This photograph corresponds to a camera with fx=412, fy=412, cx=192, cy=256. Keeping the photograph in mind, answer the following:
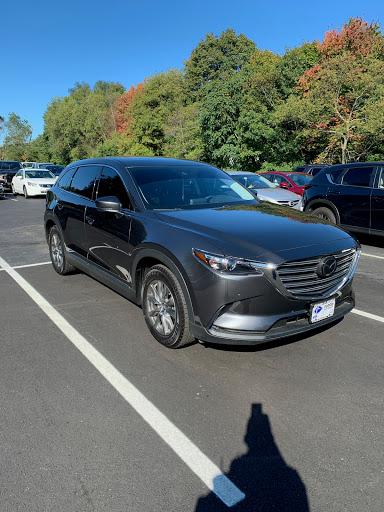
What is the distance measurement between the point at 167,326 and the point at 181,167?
213 cm

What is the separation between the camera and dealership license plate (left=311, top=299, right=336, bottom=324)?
3391mm

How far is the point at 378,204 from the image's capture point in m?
8.13

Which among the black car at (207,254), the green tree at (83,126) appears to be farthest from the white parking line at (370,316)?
the green tree at (83,126)

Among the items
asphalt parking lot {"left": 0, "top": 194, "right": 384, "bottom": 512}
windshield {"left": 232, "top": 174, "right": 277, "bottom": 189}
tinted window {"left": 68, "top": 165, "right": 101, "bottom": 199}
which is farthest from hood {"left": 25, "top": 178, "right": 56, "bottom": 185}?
asphalt parking lot {"left": 0, "top": 194, "right": 384, "bottom": 512}

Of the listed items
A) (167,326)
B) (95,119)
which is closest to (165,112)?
(95,119)

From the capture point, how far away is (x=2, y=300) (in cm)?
536

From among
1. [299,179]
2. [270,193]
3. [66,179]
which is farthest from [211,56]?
[66,179]

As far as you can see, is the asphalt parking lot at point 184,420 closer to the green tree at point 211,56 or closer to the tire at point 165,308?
the tire at point 165,308

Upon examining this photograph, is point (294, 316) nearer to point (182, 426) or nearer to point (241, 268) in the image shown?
point (241, 268)

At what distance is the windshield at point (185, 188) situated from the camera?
4.35 m

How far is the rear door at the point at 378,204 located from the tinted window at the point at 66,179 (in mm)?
5776

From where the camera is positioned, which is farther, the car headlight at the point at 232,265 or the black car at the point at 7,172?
the black car at the point at 7,172

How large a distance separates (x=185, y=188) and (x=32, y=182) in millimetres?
19200

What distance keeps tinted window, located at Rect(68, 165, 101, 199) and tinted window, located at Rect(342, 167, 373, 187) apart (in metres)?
5.82
